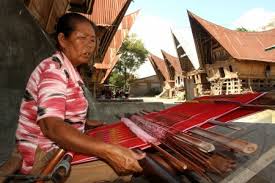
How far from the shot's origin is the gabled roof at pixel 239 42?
27844 millimetres

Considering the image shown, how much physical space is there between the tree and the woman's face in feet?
175

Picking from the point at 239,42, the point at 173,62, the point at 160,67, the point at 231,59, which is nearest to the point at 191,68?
the point at 173,62

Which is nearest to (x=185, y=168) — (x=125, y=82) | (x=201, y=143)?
(x=201, y=143)

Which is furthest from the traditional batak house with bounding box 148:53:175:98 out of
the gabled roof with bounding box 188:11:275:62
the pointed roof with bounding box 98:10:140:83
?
the pointed roof with bounding box 98:10:140:83

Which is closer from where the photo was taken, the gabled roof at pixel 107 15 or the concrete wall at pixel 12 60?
the concrete wall at pixel 12 60

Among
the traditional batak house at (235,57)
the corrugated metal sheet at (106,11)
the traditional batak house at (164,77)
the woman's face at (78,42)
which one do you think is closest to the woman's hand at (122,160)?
the woman's face at (78,42)

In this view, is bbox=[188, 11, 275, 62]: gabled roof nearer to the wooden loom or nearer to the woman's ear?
the wooden loom

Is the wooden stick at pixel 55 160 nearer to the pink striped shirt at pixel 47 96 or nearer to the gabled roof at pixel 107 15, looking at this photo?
the pink striped shirt at pixel 47 96

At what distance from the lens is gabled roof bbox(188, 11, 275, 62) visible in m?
27.8

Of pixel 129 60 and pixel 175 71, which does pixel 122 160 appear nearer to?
pixel 175 71

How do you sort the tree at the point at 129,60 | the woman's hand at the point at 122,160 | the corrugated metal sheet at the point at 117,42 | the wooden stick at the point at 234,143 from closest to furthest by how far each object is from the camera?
the wooden stick at the point at 234,143
the woman's hand at the point at 122,160
the corrugated metal sheet at the point at 117,42
the tree at the point at 129,60

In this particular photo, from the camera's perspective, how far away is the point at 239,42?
96.0 feet

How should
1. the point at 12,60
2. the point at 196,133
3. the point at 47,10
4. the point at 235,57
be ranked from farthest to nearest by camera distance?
the point at 235,57 → the point at 47,10 → the point at 12,60 → the point at 196,133

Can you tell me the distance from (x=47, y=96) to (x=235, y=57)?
89.2ft
